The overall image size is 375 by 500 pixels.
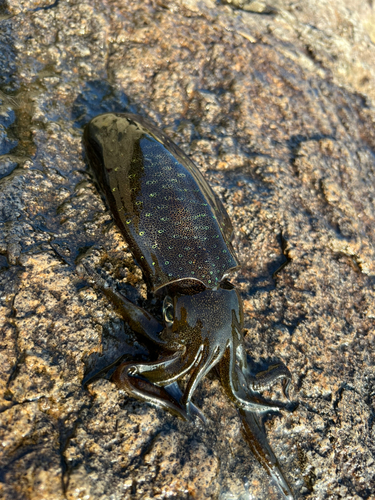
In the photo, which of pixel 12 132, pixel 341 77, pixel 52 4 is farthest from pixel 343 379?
pixel 52 4

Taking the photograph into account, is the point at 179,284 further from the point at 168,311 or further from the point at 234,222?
the point at 234,222

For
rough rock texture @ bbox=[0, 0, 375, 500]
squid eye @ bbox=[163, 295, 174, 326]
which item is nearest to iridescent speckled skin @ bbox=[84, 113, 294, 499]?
squid eye @ bbox=[163, 295, 174, 326]

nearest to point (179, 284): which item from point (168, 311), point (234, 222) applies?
point (168, 311)

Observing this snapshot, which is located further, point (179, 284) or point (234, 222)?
point (234, 222)

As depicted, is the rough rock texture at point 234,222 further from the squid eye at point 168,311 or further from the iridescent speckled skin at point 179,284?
the squid eye at point 168,311

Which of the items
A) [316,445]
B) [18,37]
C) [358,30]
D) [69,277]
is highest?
Result: [358,30]

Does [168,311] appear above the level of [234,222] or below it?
below

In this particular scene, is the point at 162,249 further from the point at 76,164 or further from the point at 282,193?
the point at 282,193
